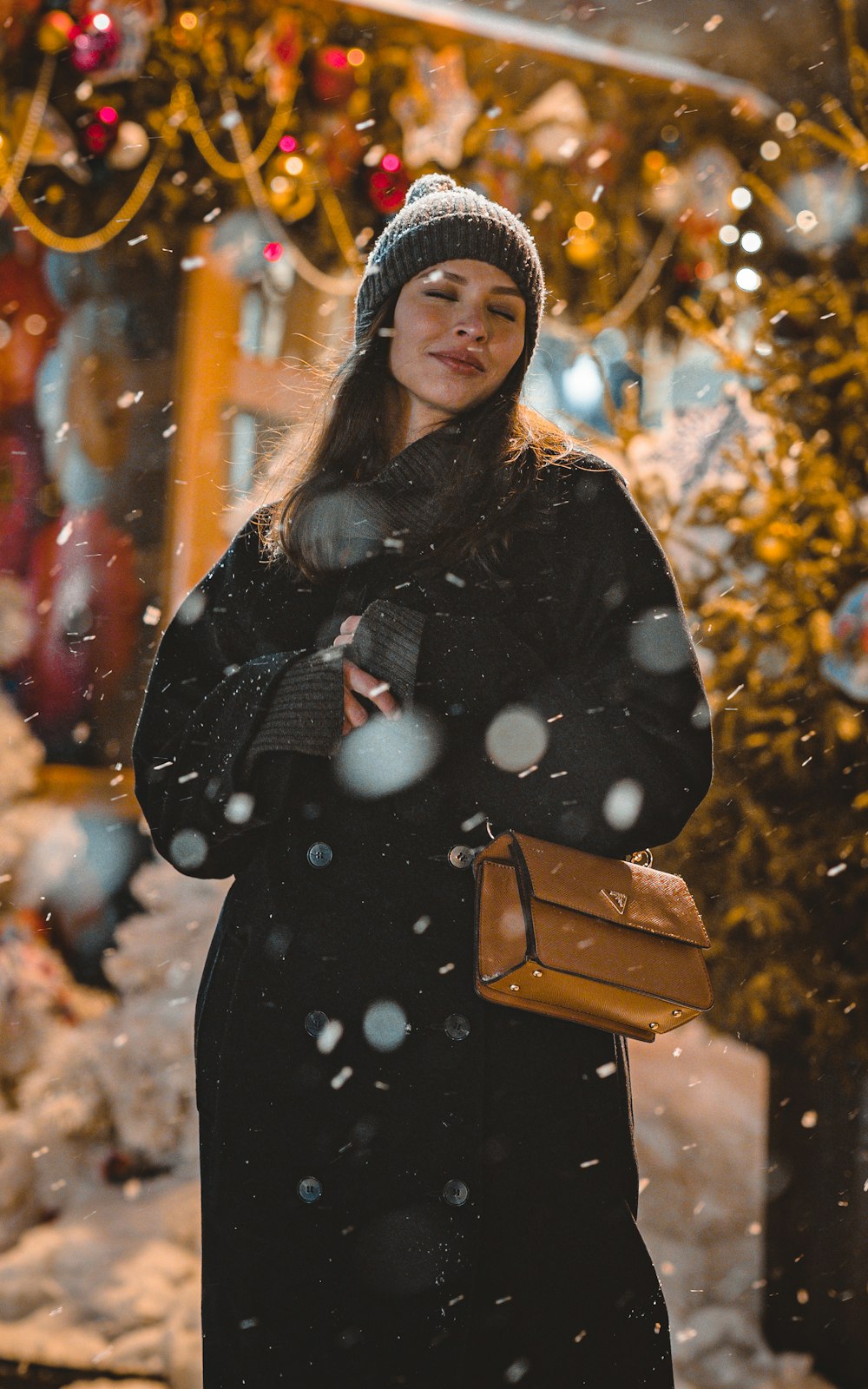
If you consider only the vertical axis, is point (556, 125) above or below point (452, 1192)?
above

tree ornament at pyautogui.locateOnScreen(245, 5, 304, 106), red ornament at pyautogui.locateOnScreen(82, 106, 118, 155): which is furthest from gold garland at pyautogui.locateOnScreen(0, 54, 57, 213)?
tree ornament at pyautogui.locateOnScreen(245, 5, 304, 106)

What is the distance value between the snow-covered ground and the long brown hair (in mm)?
1766

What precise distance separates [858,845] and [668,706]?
1394mm

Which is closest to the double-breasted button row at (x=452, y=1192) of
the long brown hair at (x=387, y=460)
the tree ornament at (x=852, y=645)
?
the long brown hair at (x=387, y=460)

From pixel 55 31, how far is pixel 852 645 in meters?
2.80

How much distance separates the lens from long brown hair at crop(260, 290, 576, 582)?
1389mm

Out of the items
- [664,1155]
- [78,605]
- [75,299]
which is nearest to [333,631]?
[664,1155]

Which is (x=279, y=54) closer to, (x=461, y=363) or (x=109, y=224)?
(x=109, y=224)

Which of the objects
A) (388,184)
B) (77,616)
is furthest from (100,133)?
(77,616)

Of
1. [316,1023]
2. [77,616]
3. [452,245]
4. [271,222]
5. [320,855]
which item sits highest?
[452,245]

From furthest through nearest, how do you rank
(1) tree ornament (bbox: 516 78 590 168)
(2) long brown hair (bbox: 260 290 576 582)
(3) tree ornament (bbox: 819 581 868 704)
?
1. (1) tree ornament (bbox: 516 78 590 168)
2. (3) tree ornament (bbox: 819 581 868 704)
3. (2) long brown hair (bbox: 260 290 576 582)

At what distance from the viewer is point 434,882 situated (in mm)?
1337

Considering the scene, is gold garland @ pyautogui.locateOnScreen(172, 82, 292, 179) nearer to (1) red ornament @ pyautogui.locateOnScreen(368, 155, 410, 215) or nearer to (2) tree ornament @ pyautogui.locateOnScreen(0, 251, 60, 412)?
(1) red ornament @ pyautogui.locateOnScreen(368, 155, 410, 215)

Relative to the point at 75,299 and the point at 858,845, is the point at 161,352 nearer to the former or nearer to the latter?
the point at 75,299
